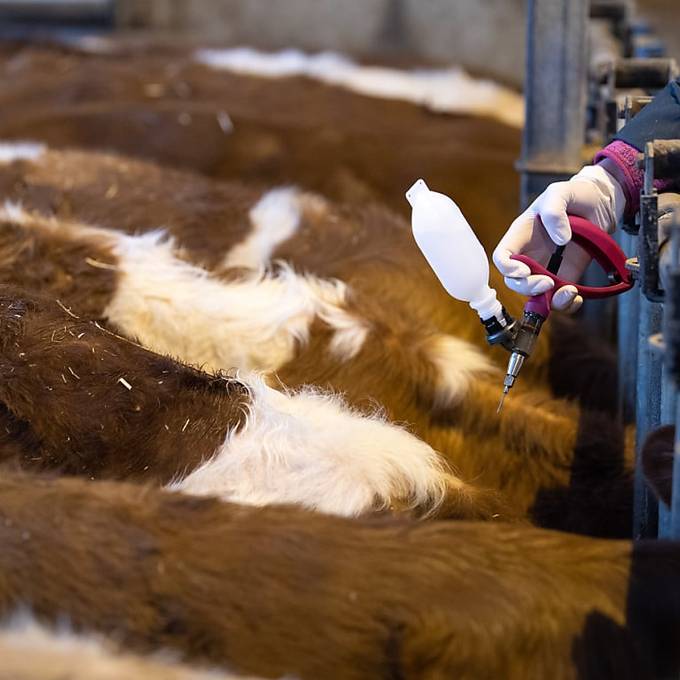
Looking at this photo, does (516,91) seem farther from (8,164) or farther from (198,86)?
(8,164)

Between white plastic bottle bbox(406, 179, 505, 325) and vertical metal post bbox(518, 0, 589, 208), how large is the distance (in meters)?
0.98

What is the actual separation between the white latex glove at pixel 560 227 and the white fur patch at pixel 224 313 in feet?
1.73

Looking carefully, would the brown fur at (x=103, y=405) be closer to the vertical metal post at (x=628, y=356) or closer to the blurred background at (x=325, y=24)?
the vertical metal post at (x=628, y=356)

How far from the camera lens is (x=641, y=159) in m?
1.23

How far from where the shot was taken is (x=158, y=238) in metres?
2.06

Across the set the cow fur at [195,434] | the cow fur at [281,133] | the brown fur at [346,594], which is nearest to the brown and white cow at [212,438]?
the cow fur at [195,434]

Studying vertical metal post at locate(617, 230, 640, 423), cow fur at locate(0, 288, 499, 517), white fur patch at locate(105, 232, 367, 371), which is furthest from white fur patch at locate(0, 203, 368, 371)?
vertical metal post at locate(617, 230, 640, 423)

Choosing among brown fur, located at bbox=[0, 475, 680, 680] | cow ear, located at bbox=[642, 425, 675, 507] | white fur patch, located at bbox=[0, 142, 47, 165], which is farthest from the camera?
white fur patch, located at bbox=[0, 142, 47, 165]

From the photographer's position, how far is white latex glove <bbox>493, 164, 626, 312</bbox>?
1.17m

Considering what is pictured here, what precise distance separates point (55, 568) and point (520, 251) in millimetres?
622

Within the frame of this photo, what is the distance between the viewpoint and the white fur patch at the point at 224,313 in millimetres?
1752

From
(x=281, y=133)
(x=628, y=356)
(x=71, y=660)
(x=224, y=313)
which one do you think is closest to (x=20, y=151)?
(x=281, y=133)

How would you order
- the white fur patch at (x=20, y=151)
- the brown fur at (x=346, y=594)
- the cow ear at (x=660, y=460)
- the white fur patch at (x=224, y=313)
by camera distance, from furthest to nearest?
the white fur patch at (x=20, y=151), the white fur patch at (x=224, y=313), the cow ear at (x=660, y=460), the brown fur at (x=346, y=594)

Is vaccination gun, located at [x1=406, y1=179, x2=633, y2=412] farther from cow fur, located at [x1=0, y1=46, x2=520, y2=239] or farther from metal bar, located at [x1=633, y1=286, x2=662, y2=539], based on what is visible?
cow fur, located at [x1=0, y1=46, x2=520, y2=239]
